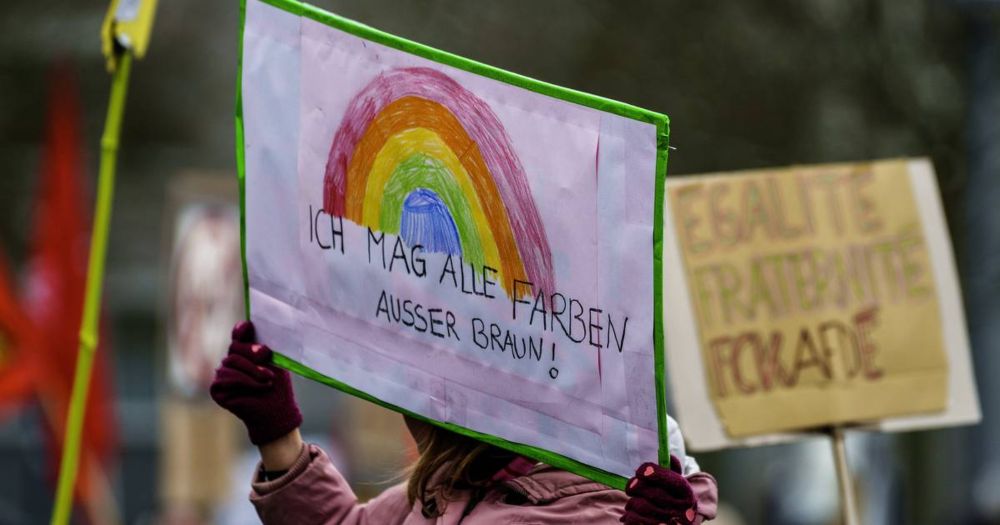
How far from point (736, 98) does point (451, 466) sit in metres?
9.55

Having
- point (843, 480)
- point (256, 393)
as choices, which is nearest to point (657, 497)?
point (256, 393)

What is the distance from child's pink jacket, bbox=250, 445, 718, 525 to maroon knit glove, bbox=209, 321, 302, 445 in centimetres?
8

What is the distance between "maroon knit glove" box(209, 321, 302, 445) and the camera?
3.13 m

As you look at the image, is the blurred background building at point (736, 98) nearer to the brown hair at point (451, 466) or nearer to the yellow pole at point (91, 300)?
the yellow pole at point (91, 300)

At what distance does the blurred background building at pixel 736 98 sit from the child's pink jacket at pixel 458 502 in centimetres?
546

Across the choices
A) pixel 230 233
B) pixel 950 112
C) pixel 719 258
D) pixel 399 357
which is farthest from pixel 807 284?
pixel 950 112

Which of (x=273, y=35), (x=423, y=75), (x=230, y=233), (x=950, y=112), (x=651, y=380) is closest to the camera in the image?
(x=651, y=380)

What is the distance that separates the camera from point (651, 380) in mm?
2740

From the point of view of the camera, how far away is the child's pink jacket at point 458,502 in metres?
2.89

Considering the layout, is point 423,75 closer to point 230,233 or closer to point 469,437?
point 469,437

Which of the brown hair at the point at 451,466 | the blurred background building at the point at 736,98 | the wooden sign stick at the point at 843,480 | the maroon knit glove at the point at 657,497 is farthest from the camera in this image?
the blurred background building at the point at 736,98

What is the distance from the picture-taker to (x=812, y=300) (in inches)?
179

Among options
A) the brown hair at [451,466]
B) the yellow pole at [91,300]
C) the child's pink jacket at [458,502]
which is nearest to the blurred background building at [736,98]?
the yellow pole at [91,300]

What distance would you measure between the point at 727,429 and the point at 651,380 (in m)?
1.67
